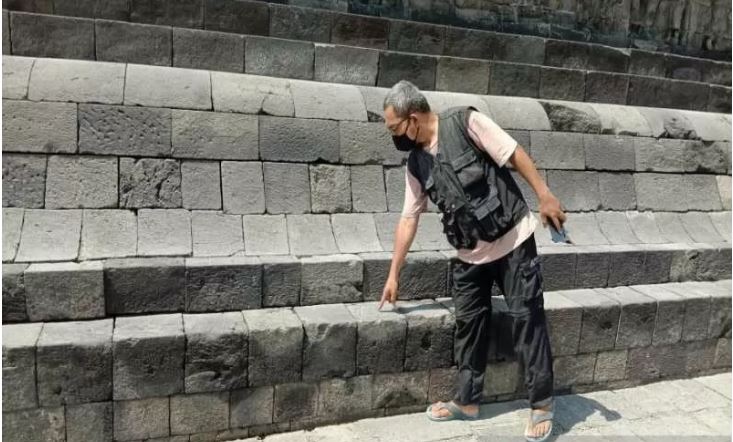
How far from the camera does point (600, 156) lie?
5586 mm

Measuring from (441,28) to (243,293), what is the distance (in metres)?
3.81

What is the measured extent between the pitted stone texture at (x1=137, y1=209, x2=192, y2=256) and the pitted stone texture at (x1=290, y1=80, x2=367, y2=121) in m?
1.33

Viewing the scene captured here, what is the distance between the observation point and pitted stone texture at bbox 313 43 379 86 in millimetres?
5176

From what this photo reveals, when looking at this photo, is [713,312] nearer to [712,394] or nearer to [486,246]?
[712,394]

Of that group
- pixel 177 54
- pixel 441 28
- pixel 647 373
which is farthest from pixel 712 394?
pixel 177 54

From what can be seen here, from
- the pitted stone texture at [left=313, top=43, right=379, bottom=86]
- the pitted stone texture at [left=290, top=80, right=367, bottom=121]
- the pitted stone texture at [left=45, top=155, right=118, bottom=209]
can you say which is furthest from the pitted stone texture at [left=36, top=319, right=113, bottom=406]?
the pitted stone texture at [left=313, top=43, right=379, bottom=86]

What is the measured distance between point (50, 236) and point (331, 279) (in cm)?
195

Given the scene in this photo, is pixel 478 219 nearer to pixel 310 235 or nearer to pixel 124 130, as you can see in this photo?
pixel 310 235

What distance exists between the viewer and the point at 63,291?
3.38 metres

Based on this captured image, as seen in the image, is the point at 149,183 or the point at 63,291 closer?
the point at 63,291

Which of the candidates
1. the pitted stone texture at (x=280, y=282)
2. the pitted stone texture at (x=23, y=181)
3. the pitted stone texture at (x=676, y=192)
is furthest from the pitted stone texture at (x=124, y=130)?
the pitted stone texture at (x=676, y=192)

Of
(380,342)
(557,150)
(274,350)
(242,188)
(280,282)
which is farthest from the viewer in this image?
(557,150)

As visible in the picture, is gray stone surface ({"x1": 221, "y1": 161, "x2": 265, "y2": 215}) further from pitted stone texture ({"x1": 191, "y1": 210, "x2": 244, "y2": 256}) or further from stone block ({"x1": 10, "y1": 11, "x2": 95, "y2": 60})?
stone block ({"x1": 10, "y1": 11, "x2": 95, "y2": 60})

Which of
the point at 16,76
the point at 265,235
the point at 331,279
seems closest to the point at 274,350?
the point at 331,279
